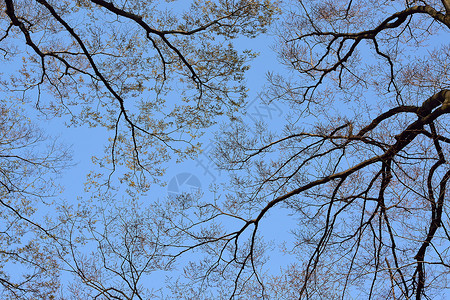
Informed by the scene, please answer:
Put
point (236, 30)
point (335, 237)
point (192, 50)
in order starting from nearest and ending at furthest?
point (335, 237), point (236, 30), point (192, 50)

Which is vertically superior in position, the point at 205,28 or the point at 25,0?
the point at 25,0

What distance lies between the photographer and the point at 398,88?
4.49 metres

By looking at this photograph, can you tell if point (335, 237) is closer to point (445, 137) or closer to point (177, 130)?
point (445, 137)

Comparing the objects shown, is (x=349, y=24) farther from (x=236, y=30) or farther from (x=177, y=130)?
(x=177, y=130)

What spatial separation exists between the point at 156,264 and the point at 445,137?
3284 millimetres

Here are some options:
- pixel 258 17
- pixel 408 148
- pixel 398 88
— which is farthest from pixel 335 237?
pixel 258 17

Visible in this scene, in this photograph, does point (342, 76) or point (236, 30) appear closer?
point (236, 30)

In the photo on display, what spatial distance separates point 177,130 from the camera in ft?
15.7

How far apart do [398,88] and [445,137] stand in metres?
1.06

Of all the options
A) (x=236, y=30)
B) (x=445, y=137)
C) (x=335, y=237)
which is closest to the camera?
(x=445, y=137)

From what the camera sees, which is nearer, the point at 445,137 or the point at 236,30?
the point at 445,137

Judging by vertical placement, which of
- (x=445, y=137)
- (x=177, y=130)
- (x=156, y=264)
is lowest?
(x=156, y=264)

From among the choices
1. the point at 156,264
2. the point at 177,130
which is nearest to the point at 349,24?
the point at 177,130

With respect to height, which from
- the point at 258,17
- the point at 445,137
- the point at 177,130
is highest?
the point at 258,17
